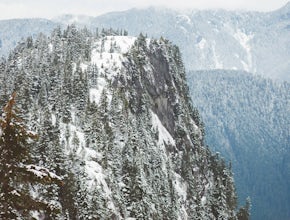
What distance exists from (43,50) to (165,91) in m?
47.5

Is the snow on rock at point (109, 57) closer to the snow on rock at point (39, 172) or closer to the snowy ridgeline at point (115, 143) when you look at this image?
the snowy ridgeline at point (115, 143)

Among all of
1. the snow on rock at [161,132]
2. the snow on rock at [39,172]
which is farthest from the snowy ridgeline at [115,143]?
the snow on rock at [39,172]

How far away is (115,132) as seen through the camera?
12462 cm

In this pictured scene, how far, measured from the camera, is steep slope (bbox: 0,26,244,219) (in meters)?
88.4

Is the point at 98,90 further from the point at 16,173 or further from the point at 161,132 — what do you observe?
the point at 16,173

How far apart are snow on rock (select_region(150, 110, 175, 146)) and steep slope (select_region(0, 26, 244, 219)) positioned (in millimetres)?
588

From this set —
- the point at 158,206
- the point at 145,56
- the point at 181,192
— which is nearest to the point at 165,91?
the point at 145,56

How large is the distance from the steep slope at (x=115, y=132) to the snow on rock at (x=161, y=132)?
588mm

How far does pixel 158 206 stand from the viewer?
12119cm

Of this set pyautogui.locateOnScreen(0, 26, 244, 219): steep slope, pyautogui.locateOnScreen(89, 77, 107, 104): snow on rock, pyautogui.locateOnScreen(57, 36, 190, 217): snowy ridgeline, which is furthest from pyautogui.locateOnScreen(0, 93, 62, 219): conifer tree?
pyautogui.locateOnScreen(89, 77, 107, 104): snow on rock

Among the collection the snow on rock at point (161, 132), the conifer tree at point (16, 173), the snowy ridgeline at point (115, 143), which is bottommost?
the snow on rock at point (161, 132)

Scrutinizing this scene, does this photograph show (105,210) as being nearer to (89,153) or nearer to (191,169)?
(89,153)

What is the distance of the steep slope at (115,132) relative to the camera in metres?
88.4

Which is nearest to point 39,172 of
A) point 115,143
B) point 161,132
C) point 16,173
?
point 16,173
